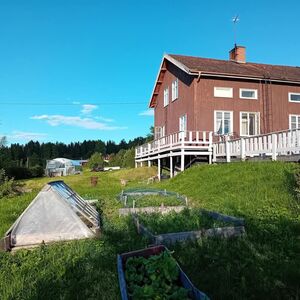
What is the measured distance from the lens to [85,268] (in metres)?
5.11

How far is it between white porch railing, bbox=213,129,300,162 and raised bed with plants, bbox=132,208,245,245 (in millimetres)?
6987

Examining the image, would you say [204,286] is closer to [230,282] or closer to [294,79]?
[230,282]

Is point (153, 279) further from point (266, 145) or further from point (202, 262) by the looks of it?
point (266, 145)

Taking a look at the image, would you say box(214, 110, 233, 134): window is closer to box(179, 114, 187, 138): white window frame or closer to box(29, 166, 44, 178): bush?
box(179, 114, 187, 138): white window frame

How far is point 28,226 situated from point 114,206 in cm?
451

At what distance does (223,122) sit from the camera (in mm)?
23703

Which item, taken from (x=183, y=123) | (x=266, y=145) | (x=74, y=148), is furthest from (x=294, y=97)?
(x=74, y=148)

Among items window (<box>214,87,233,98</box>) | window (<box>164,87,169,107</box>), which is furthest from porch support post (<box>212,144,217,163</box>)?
window (<box>164,87,169,107</box>)

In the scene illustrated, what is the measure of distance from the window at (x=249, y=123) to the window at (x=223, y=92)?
1581 mm

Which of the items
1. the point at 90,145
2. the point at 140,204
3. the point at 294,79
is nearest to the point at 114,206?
the point at 140,204

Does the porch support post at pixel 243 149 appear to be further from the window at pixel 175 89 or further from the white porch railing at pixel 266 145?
the window at pixel 175 89

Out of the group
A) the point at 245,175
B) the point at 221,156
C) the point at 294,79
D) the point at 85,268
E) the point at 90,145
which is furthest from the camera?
the point at 90,145

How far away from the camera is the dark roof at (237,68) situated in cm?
2367

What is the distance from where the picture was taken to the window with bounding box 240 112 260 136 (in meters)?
24.2
